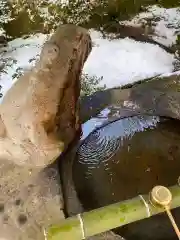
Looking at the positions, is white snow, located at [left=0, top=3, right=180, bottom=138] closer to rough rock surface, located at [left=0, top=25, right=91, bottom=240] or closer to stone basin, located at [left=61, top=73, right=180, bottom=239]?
stone basin, located at [left=61, top=73, right=180, bottom=239]

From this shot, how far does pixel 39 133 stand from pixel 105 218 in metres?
0.33

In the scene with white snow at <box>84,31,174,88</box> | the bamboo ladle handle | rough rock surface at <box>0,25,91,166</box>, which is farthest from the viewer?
white snow at <box>84,31,174,88</box>

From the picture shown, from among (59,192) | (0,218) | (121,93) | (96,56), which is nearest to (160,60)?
(96,56)

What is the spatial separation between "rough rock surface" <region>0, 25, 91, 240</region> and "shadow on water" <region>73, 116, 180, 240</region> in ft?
0.34

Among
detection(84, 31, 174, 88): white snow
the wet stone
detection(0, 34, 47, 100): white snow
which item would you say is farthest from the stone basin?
detection(0, 34, 47, 100): white snow

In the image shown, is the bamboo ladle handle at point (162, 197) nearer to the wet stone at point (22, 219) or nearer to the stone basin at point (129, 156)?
the stone basin at point (129, 156)

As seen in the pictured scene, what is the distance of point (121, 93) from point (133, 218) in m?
0.71

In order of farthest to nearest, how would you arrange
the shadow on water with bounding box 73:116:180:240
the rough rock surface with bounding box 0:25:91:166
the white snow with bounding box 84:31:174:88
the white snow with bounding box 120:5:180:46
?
1. the white snow with bounding box 120:5:180:46
2. the white snow with bounding box 84:31:174:88
3. the shadow on water with bounding box 73:116:180:240
4. the rough rock surface with bounding box 0:25:91:166

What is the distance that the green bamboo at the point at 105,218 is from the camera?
0.95 m

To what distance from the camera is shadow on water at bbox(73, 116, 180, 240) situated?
1283mm

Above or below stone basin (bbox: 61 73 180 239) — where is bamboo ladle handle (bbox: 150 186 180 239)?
above

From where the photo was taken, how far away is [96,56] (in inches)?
89.7

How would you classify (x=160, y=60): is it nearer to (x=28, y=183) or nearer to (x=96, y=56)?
(x=96, y=56)

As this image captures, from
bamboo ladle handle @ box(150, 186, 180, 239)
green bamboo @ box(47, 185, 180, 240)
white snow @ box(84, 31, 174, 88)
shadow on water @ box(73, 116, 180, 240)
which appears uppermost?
bamboo ladle handle @ box(150, 186, 180, 239)
